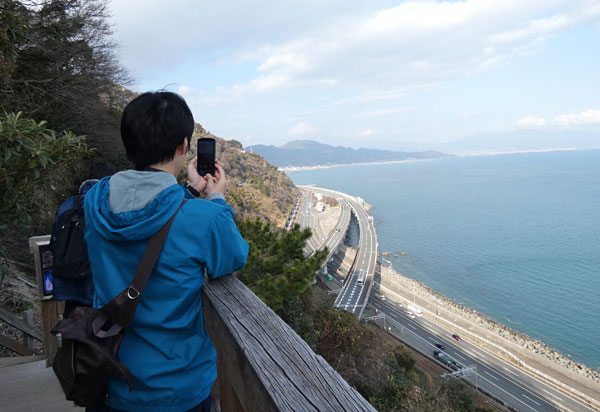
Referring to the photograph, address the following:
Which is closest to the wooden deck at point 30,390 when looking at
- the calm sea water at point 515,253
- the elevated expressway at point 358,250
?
the elevated expressway at point 358,250

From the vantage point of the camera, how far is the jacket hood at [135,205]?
820 millimetres

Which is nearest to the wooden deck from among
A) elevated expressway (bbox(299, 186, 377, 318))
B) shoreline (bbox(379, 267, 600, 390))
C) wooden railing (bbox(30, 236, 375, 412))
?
wooden railing (bbox(30, 236, 375, 412))

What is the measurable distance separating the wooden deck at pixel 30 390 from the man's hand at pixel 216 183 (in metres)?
1.78

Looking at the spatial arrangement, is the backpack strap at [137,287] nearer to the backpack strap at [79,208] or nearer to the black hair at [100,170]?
the backpack strap at [79,208]

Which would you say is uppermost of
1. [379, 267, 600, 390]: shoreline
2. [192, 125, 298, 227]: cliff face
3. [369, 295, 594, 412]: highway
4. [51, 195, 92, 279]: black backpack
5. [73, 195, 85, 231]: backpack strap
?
[73, 195, 85, 231]: backpack strap

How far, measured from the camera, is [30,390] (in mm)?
2162

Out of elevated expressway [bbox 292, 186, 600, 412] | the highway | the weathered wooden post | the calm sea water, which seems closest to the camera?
the weathered wooden post

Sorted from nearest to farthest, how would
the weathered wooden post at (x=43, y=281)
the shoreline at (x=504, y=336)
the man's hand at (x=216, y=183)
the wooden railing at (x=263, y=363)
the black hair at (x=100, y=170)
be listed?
the wooden railing at (x=263, y=363) < the man's hand at (x=216, y=183) < the black hair at (x=100, y=170) < the weathered wooden post at (x=43, y=281) < the shoreline at (x=504, y=336)

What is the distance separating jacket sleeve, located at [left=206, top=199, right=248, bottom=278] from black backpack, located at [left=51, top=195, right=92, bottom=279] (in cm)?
95

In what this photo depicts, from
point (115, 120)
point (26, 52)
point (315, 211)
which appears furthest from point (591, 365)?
point (315, 211)

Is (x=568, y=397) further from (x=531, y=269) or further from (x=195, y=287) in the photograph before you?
(x=195, y=287)

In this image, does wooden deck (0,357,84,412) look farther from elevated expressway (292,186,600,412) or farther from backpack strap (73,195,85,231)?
elevated expressway (292,186,600,412)

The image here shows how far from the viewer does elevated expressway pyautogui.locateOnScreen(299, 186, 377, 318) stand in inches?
1057

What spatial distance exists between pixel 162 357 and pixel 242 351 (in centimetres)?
29
